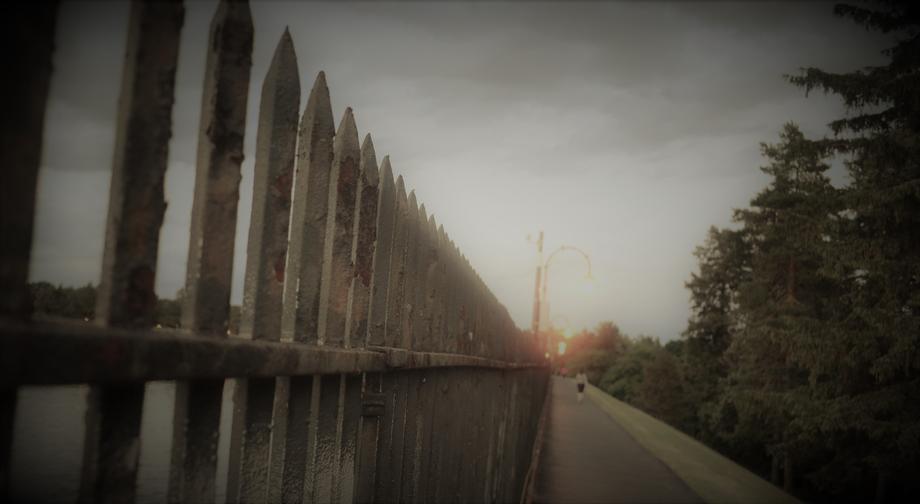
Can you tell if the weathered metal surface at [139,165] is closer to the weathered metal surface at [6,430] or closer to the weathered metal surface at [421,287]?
the weathered metal surface at [6,430]

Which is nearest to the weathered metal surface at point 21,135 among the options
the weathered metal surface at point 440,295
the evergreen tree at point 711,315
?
the weathered metal surface at point 440,295

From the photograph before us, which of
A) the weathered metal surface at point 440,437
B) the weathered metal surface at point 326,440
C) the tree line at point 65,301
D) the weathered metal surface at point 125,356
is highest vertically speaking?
the tree line at point 65,301

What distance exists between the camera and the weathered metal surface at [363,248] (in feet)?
5.72

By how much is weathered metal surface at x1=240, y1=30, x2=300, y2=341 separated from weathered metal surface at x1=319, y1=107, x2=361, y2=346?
32cm

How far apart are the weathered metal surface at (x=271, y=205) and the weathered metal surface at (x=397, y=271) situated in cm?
86

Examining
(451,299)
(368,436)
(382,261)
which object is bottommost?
(368,436)

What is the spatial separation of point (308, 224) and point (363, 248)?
0.42 metres

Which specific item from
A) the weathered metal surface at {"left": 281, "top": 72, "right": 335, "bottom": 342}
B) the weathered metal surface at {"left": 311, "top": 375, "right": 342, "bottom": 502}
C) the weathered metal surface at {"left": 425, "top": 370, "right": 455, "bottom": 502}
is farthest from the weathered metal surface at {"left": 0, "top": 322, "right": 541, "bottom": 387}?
the weathered metal surface at {"left": 425, "top": 370, "right": 455, "bottom": 502}

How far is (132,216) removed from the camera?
0.86m

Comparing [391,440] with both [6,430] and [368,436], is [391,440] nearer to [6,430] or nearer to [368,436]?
[368,436]

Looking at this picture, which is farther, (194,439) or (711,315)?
(711,315)

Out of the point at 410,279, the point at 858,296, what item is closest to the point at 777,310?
the point at 858,296

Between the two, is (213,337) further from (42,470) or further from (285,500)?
(42,470)

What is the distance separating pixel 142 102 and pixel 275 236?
44 centimetres
